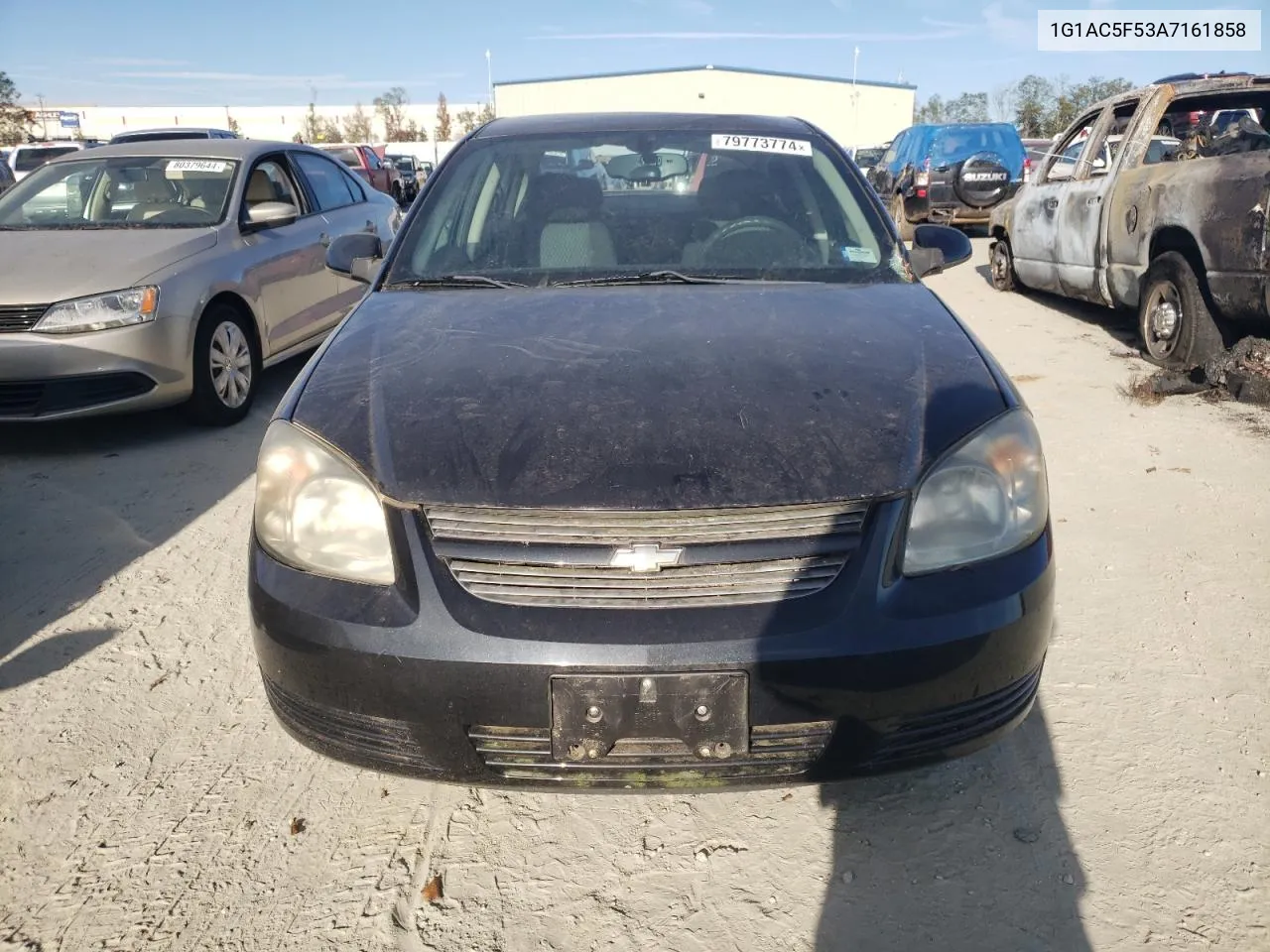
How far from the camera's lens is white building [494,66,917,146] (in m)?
52.7

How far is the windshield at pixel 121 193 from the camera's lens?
556cm

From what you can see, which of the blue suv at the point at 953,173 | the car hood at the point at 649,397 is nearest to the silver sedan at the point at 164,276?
the car hood at the point at 649,397

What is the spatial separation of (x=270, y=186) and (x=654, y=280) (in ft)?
13.9

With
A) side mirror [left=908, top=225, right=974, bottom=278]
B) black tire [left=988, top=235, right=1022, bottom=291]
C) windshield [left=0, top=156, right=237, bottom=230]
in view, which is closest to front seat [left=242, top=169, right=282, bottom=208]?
windshield [left=0, top=156, right=237, bottom=230]

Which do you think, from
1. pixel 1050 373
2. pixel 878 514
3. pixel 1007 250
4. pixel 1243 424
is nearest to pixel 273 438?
pixel 878 514

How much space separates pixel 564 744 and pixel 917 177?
45.2ft

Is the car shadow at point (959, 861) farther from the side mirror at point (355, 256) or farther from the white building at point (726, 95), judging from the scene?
the white building at point (726, 95)

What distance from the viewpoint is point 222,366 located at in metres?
5.24

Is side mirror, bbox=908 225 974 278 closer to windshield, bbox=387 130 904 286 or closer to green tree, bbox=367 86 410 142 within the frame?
windshield, bbox=387 130 904 286

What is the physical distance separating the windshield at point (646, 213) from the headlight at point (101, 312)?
234 cm

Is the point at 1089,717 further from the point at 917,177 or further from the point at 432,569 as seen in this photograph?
the point at 917,177

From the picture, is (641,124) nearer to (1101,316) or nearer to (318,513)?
(318,513)

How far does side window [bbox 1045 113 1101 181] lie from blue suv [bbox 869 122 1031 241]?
4.08m

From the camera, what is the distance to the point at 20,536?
385cm
